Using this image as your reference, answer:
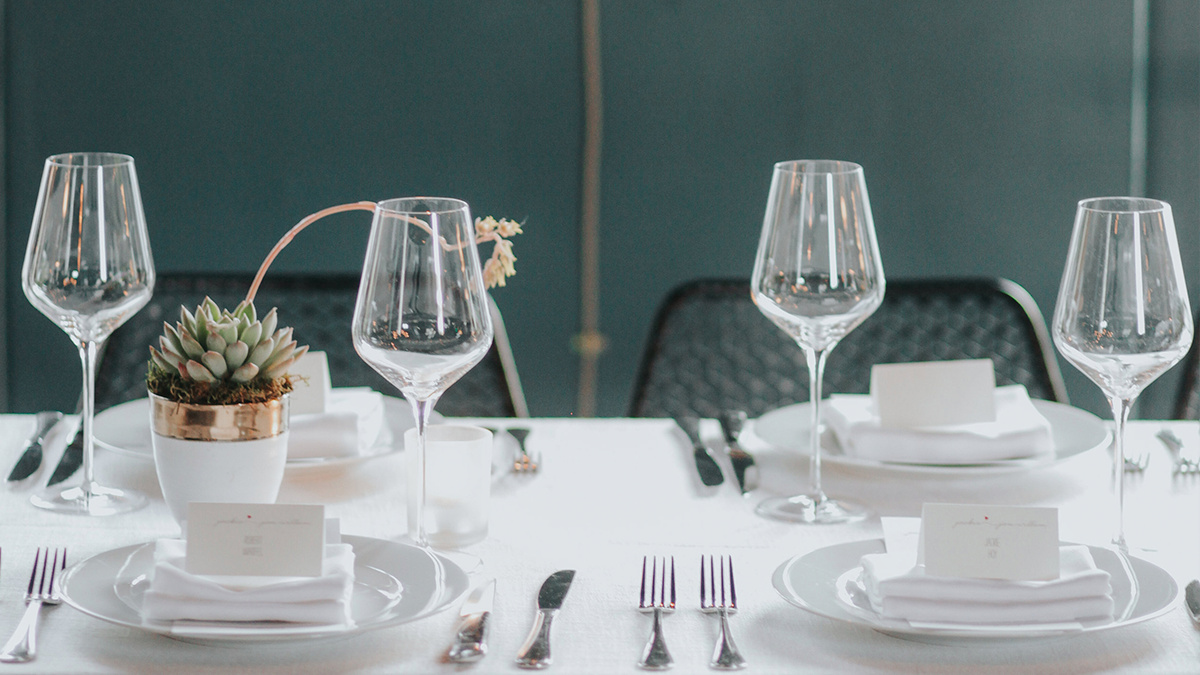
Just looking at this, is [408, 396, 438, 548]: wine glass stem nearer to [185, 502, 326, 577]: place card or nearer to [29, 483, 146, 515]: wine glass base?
[185, 502, 326, 577]: place card

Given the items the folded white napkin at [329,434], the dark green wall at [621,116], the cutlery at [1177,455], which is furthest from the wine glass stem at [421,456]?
the dark green wall at [621,116]

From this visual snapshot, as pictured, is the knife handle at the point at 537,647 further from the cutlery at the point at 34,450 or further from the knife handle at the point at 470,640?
the cutlery at the point at 34,450

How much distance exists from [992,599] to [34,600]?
0.67 metres

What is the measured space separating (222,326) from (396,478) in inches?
12.2

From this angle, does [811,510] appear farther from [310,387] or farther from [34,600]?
[34,600]

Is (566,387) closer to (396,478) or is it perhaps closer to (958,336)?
(958,336)

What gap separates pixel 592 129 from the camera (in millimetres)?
2529

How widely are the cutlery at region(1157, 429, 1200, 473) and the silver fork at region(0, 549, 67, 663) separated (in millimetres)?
1063

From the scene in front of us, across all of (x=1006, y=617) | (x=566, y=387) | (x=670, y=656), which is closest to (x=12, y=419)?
(x=670, y=656)

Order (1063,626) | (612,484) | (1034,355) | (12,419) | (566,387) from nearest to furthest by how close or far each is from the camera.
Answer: (1063,626) → (612,484) → (12,419) → (1034,355) → (566,387)

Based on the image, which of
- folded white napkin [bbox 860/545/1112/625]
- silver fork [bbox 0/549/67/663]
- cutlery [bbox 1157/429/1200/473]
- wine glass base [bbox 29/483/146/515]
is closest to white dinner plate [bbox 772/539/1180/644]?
folded white napkin [bbox 860/545/1112/625]

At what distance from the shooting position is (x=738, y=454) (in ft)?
4.47

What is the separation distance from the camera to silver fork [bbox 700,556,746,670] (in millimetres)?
833

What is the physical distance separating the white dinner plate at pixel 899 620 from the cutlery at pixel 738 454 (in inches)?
11.3
